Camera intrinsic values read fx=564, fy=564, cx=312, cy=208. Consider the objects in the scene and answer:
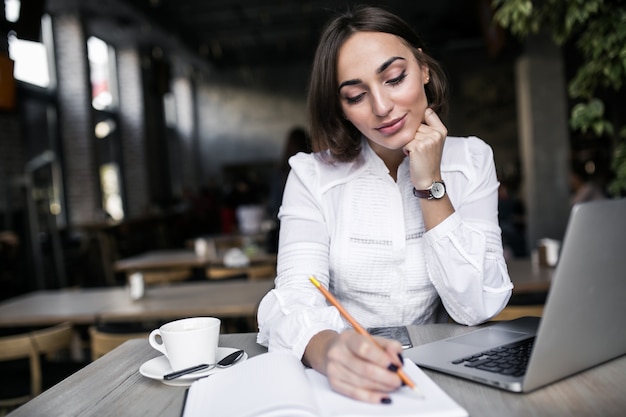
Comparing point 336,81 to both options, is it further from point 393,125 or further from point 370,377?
point 370,377

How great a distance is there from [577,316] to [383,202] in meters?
0.69

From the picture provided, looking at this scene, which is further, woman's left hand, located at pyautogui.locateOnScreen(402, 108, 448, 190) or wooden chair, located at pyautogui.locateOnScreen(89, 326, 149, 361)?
wooden chair, located at pyautogui.locateOnScreen(89, 326, 149, 361)

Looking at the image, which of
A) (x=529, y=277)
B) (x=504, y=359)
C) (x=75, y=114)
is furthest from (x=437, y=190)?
(x=75, y=114)

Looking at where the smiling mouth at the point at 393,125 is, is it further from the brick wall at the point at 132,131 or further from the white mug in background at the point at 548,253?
the brick wall at the point at 132,131

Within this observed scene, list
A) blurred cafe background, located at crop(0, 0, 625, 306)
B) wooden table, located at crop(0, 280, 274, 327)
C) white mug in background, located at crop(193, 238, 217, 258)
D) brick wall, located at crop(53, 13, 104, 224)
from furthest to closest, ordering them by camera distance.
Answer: brick wall, located at crop(53, 13, 104, 224) < blurred cafe background, located at crop(0, 0, 625, 306) < white mug in background, located at crop(193, 238, 217, 258) < wooden table, located at crop(0, 280, 274, 327)

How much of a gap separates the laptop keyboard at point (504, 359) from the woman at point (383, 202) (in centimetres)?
25

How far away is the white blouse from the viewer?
1.20 m

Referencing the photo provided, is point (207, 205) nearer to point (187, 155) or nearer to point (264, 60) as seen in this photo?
point (187, 155)

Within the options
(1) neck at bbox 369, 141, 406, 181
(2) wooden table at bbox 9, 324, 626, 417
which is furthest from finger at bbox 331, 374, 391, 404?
(1) neck at bbox 369, 141, 406, 181

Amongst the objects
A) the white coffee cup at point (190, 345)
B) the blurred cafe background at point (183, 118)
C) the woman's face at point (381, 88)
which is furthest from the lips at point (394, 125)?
the blurred cafe background at point (183, 118)

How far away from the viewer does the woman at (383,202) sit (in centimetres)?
121

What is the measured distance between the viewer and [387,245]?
1344 mm

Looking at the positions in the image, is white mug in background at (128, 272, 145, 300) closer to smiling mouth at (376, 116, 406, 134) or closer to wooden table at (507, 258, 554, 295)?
wooden table at (507, 258, 554, 295)

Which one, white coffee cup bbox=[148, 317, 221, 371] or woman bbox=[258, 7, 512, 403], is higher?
woman bbox=[258, 7, 512, 403]
